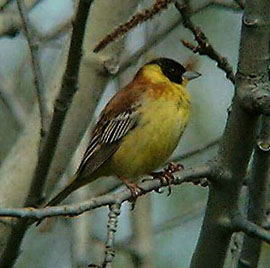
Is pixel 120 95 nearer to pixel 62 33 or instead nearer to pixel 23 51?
pixel 62 33

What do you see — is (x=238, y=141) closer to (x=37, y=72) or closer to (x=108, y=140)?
(x=37, y=72)

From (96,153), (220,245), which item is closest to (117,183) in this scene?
(96,153)

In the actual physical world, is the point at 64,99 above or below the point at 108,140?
below

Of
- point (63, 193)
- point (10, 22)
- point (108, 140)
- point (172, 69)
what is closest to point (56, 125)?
point (63, 193)

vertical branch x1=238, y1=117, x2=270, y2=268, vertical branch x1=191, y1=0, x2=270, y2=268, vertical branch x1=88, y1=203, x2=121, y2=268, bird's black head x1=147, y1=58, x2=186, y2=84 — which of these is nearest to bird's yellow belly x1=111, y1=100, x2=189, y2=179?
bird's black head x1=147, y1=58, x2=186, y2=84

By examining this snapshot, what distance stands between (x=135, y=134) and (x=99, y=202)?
5.42 ft

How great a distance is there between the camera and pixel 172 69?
517 centimetres

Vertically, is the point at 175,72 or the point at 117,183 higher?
the point at 175,72

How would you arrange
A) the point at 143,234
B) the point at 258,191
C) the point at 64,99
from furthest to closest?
1. the point at 143,234
2. the point at 64,99
3. the point at 258,191

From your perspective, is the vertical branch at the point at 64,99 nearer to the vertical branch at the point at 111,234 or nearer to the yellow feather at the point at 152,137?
the vertical branch at the point at 111,234

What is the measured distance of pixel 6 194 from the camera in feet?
14.1

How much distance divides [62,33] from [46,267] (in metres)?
2.26

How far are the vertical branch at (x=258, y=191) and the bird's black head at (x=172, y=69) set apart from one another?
65.9 inches

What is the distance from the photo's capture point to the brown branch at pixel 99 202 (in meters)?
2.82
